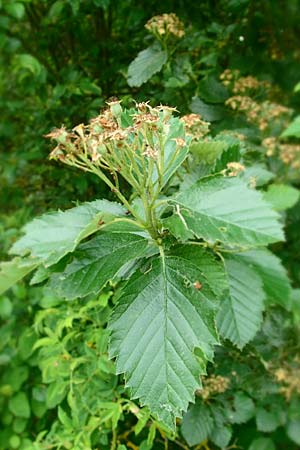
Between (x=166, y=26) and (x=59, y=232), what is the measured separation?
741 millimetres

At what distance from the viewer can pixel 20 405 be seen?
156 centimetres

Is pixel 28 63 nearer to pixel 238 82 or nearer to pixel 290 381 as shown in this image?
pixel 238 82

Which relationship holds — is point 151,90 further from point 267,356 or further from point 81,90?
point 267,356

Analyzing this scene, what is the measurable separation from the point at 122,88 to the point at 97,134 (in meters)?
0.86

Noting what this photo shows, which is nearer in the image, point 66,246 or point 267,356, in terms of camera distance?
point 66,246

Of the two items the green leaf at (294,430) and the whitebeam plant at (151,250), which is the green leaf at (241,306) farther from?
the green leaf at (294,430)

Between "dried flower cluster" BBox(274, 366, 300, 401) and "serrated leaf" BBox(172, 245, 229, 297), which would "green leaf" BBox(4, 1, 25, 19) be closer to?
"serrated leaf" BBox(172, 245, 229, 297)

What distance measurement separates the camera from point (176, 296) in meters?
0.75

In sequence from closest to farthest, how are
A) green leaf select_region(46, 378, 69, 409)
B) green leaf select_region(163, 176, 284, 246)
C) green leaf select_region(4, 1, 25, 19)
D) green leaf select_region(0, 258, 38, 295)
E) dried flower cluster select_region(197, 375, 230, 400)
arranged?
green leaf select_region(163, 176, 284, 246), green leaf select_region(0, 258, 38, 295), green leaf select_region(46, 378, 69, 409), dried flower cluster select_region(197, 375, 230, 400), green leaf select_region(4, 1, 25, 19)

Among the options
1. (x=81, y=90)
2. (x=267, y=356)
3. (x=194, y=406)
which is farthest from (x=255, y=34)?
(x=194, y=406)

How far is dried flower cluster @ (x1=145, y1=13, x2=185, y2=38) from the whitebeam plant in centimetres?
53

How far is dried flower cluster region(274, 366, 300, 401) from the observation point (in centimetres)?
142

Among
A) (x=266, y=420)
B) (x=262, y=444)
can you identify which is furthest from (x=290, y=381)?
(x=262, y=444)

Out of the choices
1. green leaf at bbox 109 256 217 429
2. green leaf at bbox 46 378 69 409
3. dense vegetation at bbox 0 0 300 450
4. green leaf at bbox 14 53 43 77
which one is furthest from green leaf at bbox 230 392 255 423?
green leaf at bbox 14 53 43 77
